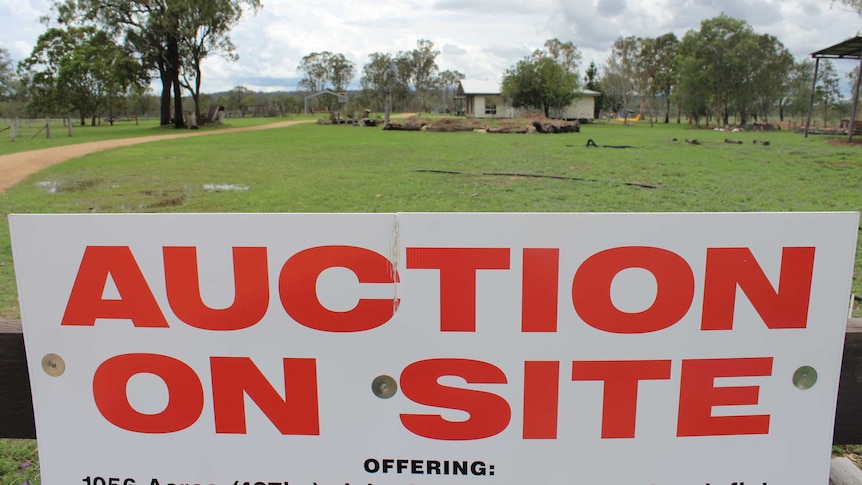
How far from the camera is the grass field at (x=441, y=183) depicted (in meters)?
8.90

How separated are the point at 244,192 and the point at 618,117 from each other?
78.8m

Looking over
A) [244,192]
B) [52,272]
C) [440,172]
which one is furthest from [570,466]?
[440,172]

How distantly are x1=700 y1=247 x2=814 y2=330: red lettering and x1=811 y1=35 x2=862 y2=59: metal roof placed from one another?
28806mm

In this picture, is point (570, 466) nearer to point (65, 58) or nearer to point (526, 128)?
point (526, 128)

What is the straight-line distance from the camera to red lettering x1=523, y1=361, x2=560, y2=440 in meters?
1.28

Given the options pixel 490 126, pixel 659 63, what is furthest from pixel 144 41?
pixel 659 63

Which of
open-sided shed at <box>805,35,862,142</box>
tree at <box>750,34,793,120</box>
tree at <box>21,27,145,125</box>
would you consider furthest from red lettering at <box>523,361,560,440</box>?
tree at <box>750,34,793,120</box>

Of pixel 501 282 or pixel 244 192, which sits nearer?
pixel 501 282

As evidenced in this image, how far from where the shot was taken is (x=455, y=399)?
1285 mm

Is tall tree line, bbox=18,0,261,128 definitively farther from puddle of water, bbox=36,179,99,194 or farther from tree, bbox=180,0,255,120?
puddle of water, bbox=36,179,99,194

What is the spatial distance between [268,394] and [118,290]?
0.39 m

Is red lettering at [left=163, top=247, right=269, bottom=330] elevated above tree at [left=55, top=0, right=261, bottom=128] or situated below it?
below

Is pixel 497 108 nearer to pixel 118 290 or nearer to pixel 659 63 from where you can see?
pixel 659 63

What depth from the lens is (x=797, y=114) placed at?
73.3m
